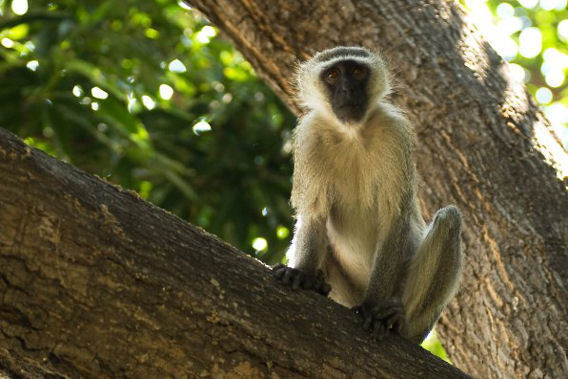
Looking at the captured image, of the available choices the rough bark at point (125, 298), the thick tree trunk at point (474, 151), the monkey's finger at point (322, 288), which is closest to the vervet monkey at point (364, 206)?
the monkey's finger at point (322, 288)

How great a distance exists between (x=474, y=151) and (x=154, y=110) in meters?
3.47

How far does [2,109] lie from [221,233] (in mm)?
2330

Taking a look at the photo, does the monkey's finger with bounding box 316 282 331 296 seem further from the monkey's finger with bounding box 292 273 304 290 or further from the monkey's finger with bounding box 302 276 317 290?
the monkey's finger with bounding box 292 273 304 290

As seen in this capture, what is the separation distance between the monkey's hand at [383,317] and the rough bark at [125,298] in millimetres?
384

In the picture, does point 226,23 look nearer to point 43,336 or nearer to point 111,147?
point 111,147

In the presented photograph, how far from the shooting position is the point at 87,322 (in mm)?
3223

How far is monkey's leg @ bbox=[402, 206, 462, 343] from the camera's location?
5.27 m

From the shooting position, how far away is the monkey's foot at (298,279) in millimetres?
4267

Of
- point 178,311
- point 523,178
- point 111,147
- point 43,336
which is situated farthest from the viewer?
point 111,147

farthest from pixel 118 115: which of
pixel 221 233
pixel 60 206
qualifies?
pixel 60 206

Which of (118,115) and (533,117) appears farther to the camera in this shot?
(118,115)

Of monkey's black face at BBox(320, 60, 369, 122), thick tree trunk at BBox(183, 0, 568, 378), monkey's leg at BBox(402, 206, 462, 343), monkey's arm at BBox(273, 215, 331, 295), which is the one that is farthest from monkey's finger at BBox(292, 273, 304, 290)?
monkey's black face at BBox(320, 60, 369, 122)

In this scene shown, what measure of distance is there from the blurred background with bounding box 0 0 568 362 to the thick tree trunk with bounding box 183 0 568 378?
753mm

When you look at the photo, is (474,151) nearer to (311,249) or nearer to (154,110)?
(311,249)
